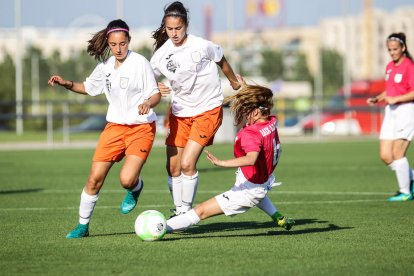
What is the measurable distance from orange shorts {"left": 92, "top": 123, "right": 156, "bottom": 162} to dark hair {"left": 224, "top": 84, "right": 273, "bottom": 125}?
3.47 feet

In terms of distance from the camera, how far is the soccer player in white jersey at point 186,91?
32.7ft

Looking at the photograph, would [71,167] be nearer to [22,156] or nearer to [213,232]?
[22,156]

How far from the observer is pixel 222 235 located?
9422 mm

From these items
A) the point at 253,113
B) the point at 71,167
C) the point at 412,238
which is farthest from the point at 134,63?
the point at 71,167

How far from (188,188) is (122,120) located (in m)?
1.30

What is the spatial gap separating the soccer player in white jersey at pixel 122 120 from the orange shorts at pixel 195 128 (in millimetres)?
692

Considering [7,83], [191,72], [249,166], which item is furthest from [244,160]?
[7,83]

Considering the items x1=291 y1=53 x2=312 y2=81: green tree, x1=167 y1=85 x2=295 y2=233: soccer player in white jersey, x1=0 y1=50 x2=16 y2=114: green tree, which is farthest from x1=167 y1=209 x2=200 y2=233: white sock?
x1=291 y1=53 x2=312 y2=81: green tree

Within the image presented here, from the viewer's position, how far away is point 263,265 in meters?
7.43

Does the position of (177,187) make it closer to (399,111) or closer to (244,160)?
(244,160)

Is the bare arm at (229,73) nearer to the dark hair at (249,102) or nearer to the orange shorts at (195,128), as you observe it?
the orange shorts at (195,128)

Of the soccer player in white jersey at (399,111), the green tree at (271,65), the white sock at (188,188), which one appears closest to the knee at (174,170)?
the white sock at (188,188)

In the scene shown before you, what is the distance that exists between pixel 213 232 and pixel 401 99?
15.0 ft

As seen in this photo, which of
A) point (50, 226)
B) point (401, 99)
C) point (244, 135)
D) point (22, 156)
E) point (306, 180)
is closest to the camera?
point (244, 135)
